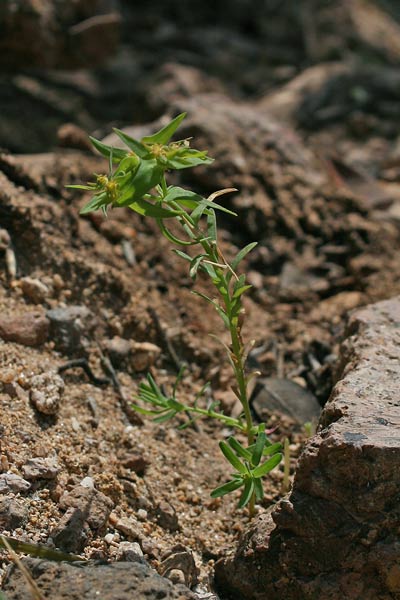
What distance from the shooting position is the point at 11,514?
2.02 metres

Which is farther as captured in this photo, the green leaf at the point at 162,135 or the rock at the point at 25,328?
the rock at the point at 25,328

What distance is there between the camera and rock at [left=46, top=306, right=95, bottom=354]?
275 centimetres

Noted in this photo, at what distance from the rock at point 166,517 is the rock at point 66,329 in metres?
0.71

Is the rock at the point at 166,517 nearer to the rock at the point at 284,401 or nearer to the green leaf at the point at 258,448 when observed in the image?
the green leaf at the point at 258,448

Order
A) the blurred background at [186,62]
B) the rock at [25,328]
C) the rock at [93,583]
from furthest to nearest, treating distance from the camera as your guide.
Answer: the blurred background at [186,62]
the rock at [25,328]
the rock at [93,583]

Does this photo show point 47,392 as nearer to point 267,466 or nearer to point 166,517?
point 166,517

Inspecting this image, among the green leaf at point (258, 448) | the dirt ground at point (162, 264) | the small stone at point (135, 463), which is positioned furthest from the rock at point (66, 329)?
the green leaf at point (258, 448)

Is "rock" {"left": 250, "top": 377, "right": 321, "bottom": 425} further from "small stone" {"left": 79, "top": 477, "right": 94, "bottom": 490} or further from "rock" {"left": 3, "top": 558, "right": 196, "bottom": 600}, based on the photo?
"rock" {"left": 3, "top": 558, "right": 196, "bottom": 600}

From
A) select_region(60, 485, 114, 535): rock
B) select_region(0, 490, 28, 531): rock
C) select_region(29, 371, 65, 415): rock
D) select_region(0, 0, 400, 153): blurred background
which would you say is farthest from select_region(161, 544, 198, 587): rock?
select_region(0, 0, 400, 153): blurred background

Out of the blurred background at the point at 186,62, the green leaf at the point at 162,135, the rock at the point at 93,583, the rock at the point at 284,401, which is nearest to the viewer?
the rock at the point at 93,583

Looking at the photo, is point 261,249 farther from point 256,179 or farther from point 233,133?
point 233,133

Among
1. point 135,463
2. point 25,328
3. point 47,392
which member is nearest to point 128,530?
point 135,463

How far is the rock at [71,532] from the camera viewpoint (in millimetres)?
2031

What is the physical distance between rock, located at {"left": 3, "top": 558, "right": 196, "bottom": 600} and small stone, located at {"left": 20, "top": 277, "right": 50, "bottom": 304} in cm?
119
